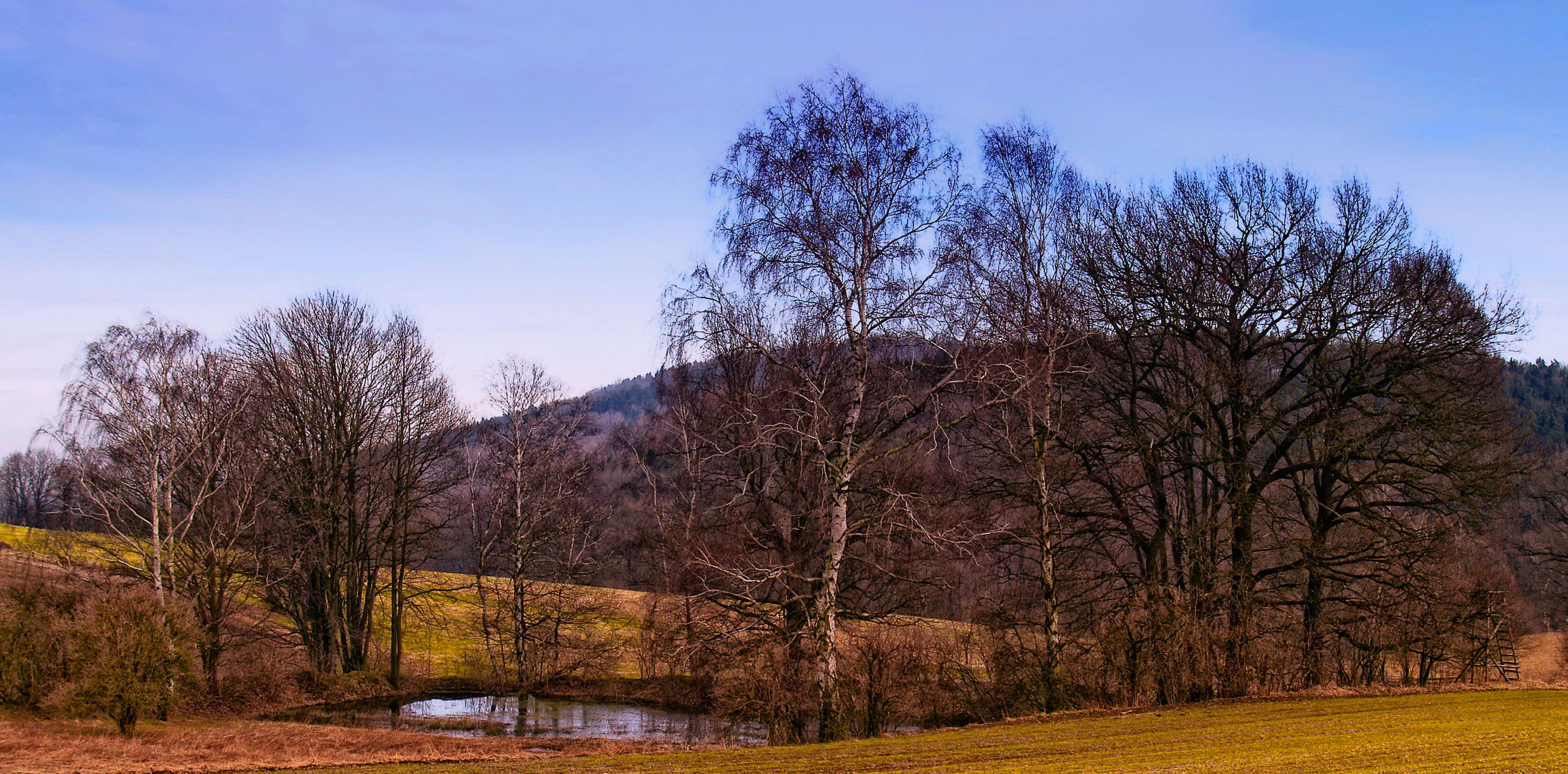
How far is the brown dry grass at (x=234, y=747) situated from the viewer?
1405cm

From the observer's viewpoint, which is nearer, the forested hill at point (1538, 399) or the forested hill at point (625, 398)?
the forested hill at point (1538, 399)

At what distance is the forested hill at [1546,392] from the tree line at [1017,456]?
87537 millimetres

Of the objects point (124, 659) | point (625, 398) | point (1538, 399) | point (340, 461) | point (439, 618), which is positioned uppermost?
point (625, 398)

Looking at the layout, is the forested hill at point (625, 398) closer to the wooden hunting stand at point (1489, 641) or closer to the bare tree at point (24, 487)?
the bare tree at point (24, 487)

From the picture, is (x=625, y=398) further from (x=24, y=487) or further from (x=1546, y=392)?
(x=1546, y=392)

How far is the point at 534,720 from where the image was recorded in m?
25.5


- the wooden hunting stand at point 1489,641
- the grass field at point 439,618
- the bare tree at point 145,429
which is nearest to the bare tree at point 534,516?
the grass field at point 439,618

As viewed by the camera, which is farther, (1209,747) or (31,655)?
(31,655)

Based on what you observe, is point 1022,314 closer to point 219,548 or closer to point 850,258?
point 850,258

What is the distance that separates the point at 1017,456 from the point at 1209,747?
820cm

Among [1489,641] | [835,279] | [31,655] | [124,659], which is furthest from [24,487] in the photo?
[1489,641]

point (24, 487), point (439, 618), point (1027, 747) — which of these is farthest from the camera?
point (24, 487)

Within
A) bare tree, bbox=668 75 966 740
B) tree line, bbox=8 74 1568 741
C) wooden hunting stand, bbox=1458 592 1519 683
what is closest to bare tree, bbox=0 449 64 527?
tree line, bbox=8 74 1568 741

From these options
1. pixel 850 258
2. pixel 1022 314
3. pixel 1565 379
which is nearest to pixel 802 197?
pixel 850 258
